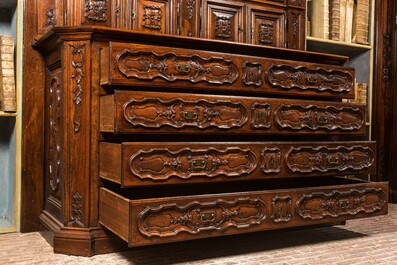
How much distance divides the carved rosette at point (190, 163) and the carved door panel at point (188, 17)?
30.1 inches

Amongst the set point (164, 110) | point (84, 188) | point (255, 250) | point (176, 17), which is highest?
point (176, 17)

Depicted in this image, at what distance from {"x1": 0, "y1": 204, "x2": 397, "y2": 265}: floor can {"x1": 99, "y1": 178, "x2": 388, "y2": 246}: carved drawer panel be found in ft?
0.40

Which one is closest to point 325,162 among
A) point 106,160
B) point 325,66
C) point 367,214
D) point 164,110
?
point 367,214

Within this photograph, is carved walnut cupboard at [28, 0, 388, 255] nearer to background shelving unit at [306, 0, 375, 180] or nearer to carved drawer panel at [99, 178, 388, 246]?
carved drawer panel at [99, 178, 388, 246]

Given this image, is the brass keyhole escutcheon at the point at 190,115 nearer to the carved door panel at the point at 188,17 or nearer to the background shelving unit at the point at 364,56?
the carved door panel at the point at 188,17

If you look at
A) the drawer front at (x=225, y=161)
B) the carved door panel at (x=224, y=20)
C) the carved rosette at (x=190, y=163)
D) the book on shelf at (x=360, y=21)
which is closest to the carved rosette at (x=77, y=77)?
the drawer front at (x=225, y=161)

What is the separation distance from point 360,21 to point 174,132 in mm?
1879

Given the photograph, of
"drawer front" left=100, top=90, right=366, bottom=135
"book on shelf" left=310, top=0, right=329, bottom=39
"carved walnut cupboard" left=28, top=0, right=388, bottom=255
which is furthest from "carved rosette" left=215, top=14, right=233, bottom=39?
"book on shelf" left=310, top=0, right=329, bottom=39

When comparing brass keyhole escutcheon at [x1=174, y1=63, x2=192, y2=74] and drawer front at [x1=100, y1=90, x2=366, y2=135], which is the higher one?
brass keyhole escutcheon at [x1=174, y1=63, x2=192, y2=74]

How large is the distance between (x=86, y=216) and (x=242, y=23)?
1269 mm

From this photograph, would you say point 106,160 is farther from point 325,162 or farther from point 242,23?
point 242,23

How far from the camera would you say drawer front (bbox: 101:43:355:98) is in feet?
5.14

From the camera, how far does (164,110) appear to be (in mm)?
1569

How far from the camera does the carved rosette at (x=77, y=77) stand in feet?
5.63
